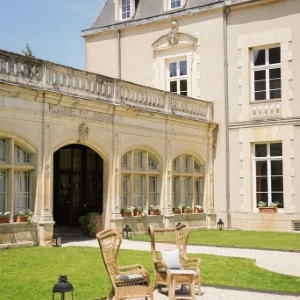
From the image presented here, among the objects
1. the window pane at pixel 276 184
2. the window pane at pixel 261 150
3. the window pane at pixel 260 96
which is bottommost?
the window pane at pixel 276 184

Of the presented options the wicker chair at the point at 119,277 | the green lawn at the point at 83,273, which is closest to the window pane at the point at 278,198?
the green lawn at the point at 83,273

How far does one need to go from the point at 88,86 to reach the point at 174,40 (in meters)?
6.70

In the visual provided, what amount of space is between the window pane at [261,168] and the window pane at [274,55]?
10.6ft

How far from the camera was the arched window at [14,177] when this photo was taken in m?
12.4

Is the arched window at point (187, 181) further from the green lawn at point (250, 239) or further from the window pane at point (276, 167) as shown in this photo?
the window pane at point (276, 167)

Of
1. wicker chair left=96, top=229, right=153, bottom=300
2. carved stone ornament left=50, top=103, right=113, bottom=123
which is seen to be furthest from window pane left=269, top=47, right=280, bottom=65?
wicker chair left=96, top=229, right=153, bottom=300

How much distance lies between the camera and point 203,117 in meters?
19.0

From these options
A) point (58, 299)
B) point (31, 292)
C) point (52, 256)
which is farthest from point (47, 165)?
point (58, 299)

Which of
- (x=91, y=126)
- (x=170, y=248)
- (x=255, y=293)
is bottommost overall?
(x=255, y=293)

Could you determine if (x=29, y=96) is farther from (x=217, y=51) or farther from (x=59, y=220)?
(x=217, y=51)

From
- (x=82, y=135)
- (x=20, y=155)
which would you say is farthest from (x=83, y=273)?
(x=82, y=135)

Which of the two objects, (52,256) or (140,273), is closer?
(140,273)

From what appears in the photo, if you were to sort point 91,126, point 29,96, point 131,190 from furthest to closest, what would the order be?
1. point 131,190
2. point 91,126
3. point 29,96

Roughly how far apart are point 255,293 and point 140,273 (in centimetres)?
167
